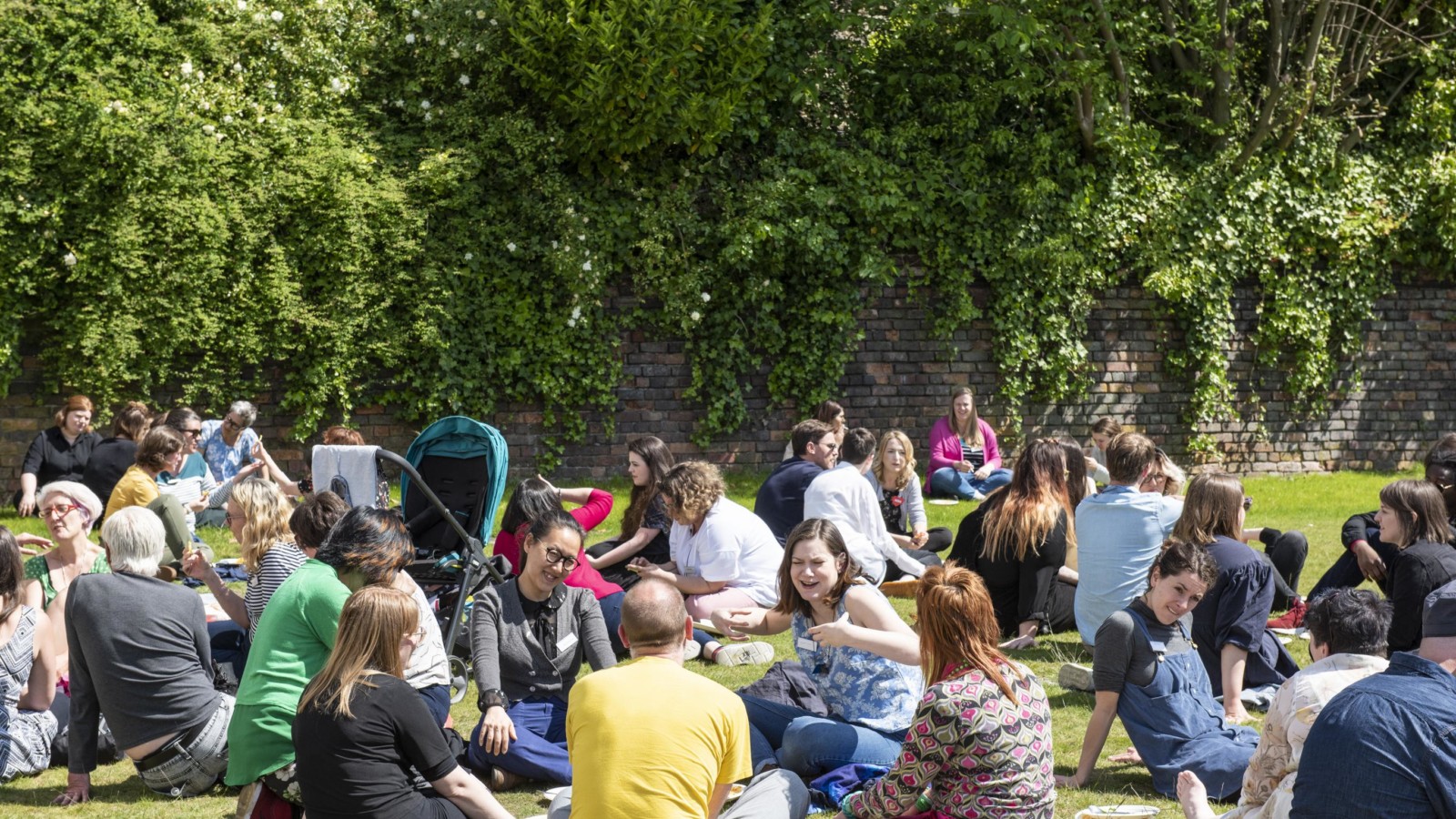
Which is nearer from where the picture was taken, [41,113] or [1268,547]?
[1268,547]

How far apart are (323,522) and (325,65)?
8346mm

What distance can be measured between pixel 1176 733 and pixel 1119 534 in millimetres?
1851

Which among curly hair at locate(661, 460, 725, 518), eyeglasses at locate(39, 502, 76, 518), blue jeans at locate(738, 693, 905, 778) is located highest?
curly hair at locate(661, 460, 725, 518)

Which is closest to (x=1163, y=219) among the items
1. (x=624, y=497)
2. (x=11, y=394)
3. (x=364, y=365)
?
(x=624, y=497)

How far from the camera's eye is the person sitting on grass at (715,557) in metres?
6.98

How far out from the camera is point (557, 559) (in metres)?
5.08

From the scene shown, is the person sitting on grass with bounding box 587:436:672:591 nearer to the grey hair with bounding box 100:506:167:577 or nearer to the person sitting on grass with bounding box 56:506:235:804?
the person sitting on grass with bounding box 56:506:235:804

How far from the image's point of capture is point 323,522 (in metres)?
5.35

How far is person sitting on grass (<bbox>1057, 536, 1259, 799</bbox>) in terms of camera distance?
15.5ft

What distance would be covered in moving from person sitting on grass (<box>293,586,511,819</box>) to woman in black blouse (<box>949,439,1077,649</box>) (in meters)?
4.28

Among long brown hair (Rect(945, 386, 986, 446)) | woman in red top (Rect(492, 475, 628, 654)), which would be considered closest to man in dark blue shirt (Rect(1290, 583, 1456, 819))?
woman in red top (Rect(492, 475, 628, 654))

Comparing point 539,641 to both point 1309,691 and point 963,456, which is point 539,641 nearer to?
point 1309,691

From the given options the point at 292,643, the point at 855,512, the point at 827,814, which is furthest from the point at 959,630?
the point at 855,512

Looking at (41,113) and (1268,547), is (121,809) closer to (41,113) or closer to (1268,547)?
(1268,547)
